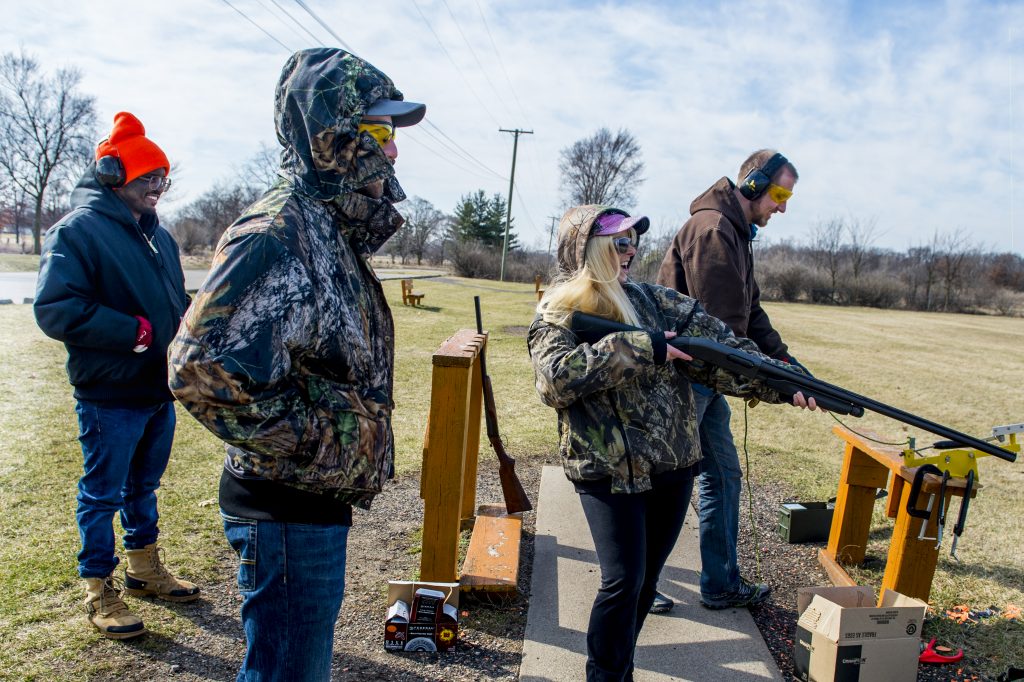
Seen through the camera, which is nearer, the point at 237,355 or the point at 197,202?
the point at 237,355

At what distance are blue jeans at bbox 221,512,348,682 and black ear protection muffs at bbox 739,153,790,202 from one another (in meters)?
3.02

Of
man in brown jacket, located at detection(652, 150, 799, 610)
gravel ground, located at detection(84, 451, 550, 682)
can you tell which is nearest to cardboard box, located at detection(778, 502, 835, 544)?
man in brown jacket, located at detection(652, 150, 799, 610)

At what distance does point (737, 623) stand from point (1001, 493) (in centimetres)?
445

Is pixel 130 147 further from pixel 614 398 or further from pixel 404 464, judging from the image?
pixel 404 464

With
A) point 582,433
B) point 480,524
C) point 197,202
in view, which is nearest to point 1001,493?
point 480,524

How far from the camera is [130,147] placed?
317cm

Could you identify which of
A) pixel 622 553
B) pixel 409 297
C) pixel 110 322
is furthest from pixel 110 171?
pixel 409 297

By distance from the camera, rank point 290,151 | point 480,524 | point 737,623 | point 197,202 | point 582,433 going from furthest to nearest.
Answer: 1. point 197,202
2. point 480,524
3. point 737,623
4. point 582,433
5. point 290,151

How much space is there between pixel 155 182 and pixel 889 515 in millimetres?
4341

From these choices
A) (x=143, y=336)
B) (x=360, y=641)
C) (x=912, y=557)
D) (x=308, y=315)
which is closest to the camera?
(x=308, y=315)

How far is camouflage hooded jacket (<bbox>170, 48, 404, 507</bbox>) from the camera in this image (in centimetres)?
148

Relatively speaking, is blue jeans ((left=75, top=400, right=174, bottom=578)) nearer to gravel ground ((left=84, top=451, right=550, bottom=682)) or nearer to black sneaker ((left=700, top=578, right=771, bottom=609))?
gravel ground ((left=84, top=451, right=550, bottom=682))

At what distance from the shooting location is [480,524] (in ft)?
14.0

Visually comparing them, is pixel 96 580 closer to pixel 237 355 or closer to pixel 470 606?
pixel 470 606
